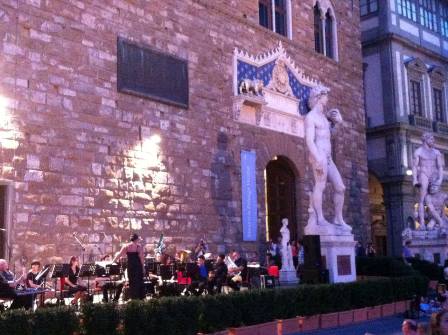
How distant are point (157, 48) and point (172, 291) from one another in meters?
7.21

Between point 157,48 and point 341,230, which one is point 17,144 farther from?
point 341,230

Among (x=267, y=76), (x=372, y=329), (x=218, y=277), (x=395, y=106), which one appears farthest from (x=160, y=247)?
(x=395, y=106)

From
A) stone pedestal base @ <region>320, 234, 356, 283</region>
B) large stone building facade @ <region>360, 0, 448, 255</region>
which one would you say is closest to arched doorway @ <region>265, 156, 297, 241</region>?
stone pedestal base @ <region>320, 234, 356, 283</region>

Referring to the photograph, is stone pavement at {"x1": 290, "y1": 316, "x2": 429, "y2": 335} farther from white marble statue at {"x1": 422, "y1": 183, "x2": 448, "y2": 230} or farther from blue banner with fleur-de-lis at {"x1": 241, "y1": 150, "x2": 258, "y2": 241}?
white marble statue at {"x1": 422, "y1": 183, "x2": 448, "y2": 230}

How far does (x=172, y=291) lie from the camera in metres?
11.5

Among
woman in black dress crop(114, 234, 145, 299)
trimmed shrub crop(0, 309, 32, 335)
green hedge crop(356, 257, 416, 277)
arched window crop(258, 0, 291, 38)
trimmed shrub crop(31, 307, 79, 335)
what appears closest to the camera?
trimmed shrub crop(0, 309, 32, 335)

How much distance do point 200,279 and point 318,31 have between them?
13.2 metres

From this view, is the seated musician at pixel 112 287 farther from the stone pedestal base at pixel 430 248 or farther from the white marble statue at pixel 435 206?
the white marble statue at pixel 435 206

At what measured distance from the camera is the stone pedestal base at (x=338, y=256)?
48.7 ft

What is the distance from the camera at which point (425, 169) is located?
2233 cm

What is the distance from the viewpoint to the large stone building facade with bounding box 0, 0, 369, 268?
13.0m

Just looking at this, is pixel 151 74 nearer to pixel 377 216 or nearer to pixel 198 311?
pixel 198 311

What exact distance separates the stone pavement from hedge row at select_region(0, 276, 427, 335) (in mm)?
573

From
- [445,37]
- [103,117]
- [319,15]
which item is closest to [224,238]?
[103,117]
